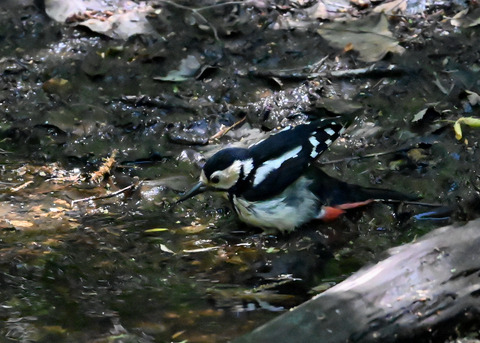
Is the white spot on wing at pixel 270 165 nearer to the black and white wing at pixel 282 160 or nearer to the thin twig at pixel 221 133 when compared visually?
the black and white wing at pixel 282 160

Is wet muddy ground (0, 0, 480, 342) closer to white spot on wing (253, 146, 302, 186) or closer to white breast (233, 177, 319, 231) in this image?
white breast (233, 177, 319, 231)

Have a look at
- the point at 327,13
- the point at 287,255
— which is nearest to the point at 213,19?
the point at 327,13

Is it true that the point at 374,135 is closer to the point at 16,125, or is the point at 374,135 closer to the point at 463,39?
the point at 463,39

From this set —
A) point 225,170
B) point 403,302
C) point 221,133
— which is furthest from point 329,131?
→ point 403,302

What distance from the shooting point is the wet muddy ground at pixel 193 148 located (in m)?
3.79

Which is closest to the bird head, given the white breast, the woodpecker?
the woodpecker

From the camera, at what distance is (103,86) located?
6070 millimetres

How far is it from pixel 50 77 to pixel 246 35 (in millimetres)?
1643

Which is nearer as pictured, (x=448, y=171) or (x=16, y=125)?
(x=448, y=171)

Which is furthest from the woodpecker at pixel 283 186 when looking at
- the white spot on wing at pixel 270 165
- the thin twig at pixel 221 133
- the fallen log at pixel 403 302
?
the fallen log at pixel 403 302

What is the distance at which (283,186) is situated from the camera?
180 inches

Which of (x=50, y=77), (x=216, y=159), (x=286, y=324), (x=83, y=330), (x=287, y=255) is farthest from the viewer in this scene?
(x=50, y=77)

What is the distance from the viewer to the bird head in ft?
14.9

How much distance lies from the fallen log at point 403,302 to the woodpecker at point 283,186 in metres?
1.25
